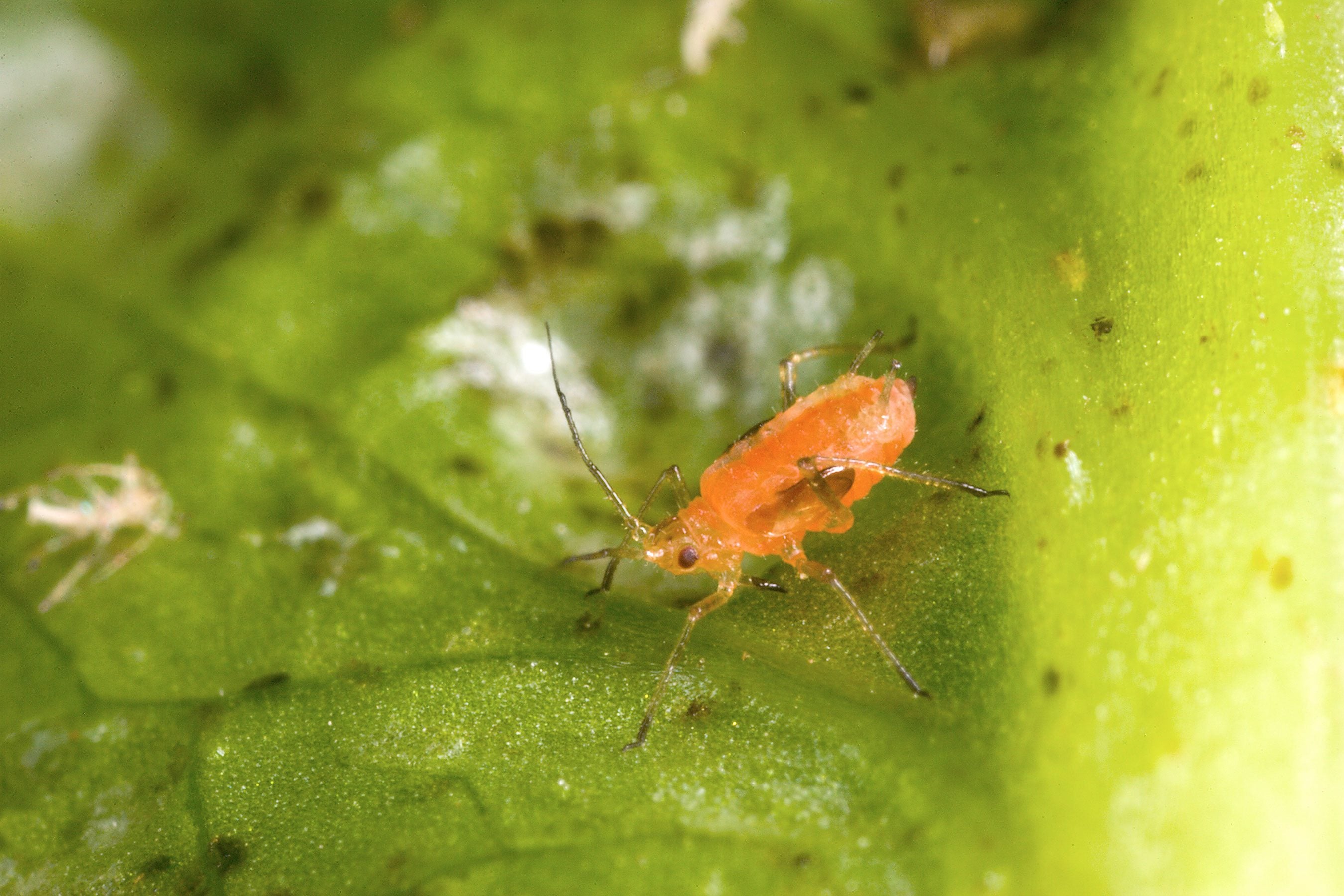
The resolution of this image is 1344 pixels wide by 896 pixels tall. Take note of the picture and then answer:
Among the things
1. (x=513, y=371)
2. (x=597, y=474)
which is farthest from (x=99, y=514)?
(x=597, y=474)

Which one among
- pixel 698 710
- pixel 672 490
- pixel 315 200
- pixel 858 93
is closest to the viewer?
pixel 698 710

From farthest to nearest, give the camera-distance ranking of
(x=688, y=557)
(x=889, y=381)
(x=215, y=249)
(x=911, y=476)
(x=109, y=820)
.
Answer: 1. (x=215, y=249)
2. (x=688, y=557)
3. (x=889, y=381)
4. (x=911, y=476)
5. (x=109, y=820)

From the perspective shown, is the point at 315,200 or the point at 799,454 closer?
the point at 799,454

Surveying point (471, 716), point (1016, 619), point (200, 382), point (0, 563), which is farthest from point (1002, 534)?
point (0, 563)

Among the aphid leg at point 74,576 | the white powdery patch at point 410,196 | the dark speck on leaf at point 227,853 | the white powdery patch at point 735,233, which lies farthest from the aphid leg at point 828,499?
the aphid leg at point 74,576

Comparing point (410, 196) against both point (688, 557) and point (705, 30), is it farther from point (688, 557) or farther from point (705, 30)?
point (688, 557)

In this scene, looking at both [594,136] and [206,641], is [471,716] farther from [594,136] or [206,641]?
[594,136]

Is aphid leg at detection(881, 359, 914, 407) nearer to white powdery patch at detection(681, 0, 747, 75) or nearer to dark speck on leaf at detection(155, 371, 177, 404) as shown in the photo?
white powdery patch at detection(681, 0, 747, 75)

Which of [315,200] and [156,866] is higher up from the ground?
[315,200]
